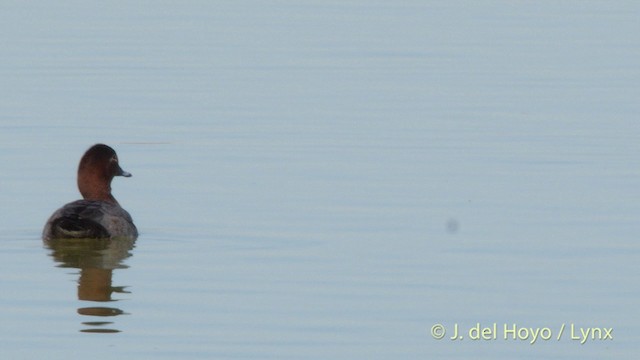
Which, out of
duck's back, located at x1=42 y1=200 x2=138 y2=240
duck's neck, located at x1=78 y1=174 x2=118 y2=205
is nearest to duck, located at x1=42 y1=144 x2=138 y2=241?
duck's back, located at x1=42 y1=200 x2=138 y2=240

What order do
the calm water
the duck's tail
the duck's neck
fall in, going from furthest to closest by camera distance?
the duck's neck, the duck's tail, the calm water

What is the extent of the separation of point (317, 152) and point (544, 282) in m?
7.17

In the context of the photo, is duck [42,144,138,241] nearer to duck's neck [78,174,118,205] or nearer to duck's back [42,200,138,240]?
duck's back [42,200,138,240]

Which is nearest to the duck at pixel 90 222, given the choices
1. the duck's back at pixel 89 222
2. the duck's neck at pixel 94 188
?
the duck's back at pixel 89 222

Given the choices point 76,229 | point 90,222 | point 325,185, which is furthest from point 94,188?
point 325,185

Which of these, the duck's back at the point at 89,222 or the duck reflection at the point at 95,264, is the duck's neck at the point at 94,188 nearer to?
the duck's back at the point at 89,222

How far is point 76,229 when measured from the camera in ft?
51.4

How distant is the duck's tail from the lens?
15.6 metres

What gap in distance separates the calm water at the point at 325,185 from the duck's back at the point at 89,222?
0.55 ft

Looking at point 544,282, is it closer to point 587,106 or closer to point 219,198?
point 219,198

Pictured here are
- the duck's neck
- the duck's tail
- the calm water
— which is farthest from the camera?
the duck's neck

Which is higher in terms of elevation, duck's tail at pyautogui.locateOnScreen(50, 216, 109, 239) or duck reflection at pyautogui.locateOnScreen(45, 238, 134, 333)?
duck's tail at pyautogui.locateOnScreen(50, 216, 109, 239)

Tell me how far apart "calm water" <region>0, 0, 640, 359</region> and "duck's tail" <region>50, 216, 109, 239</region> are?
0.54 feet

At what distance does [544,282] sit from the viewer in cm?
1378
